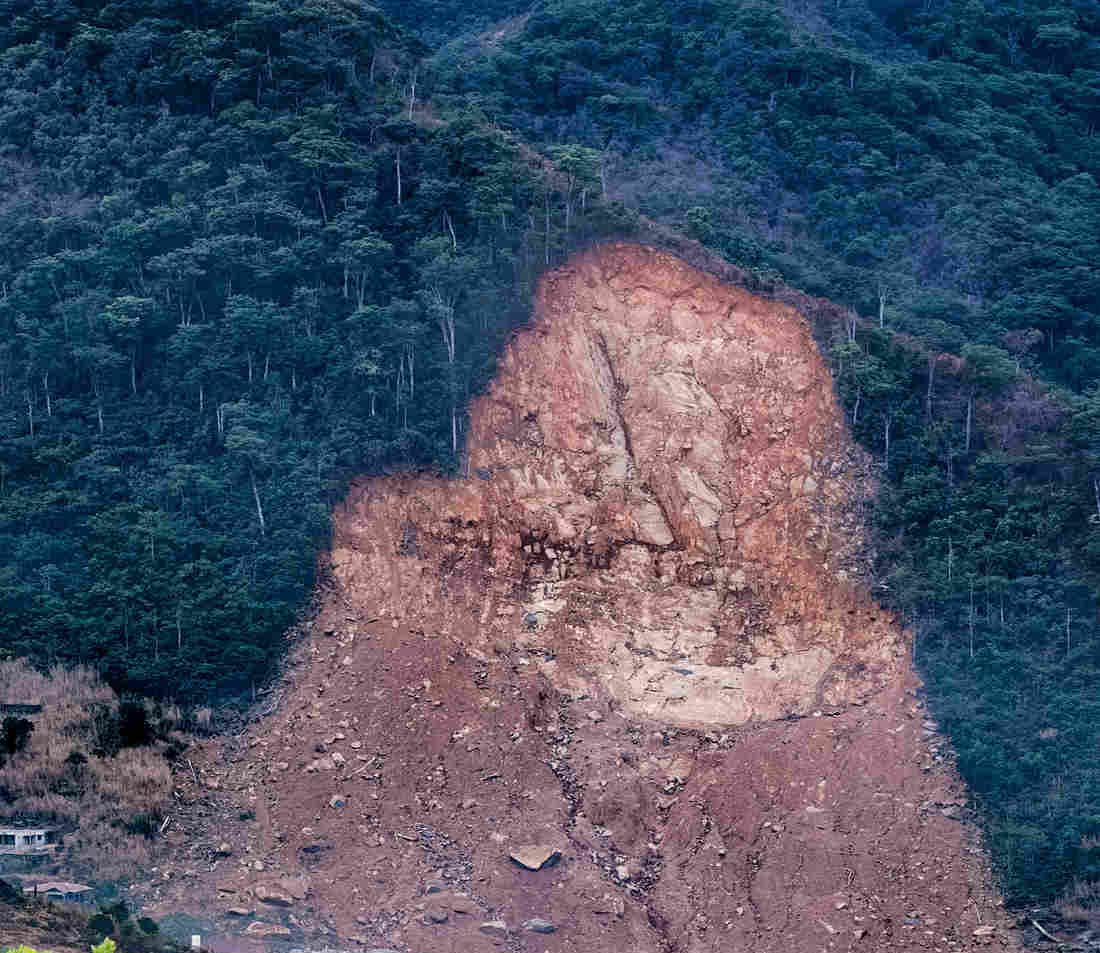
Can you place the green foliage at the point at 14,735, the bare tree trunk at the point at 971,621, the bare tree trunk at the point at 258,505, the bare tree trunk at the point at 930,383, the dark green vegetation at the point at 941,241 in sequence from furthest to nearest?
the bare tree trunk at the point at 930,383, the bare tree trunk at the point at 258,505, the bare tree trunk at the point at 971,621, the dark green vegetation at the point at 941,241, the green foliage at the point at 14,735

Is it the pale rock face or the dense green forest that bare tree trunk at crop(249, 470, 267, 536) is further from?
the pale rock face

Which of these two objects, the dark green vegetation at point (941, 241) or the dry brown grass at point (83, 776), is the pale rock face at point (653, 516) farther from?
the dry brown grass at point (83, 776)

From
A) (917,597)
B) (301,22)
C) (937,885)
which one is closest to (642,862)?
(937,885)

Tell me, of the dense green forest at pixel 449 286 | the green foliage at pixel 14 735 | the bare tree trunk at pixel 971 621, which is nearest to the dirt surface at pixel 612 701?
the dense green forest at pixel 449 286

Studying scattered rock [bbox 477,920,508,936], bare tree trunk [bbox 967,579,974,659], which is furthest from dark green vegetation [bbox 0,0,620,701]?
bare tree trunk [bbox 967,579,974,659]

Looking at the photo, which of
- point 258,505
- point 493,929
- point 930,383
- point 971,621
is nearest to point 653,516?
point 971,621

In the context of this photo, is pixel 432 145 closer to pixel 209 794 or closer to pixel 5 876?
pixel 209 794
